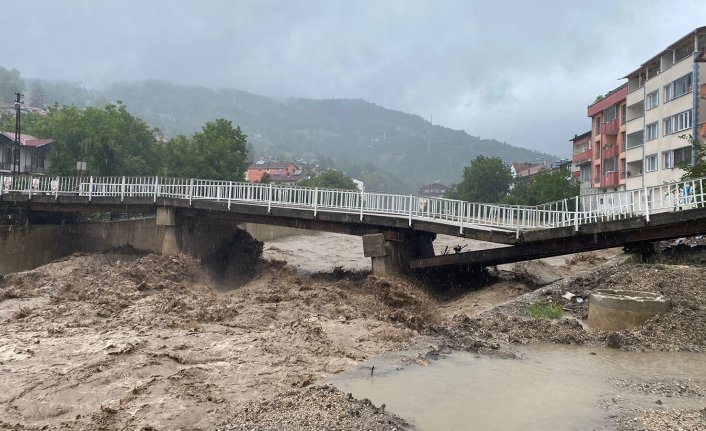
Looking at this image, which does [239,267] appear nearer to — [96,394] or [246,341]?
[246,341]

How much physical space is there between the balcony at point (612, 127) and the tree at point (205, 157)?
33.9m

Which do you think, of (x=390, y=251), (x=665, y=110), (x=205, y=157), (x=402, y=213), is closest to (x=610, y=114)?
(x=665, y=110)

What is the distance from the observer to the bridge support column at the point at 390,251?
786 inches

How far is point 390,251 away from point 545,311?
7.65m

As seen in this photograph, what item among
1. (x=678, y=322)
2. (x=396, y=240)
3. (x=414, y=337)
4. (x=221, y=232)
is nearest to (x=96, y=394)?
(x=414, y=337)

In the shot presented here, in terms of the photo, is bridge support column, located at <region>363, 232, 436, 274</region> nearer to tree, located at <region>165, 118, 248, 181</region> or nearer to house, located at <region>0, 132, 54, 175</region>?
tree, located at <region>165, 118, 248, 181</region>

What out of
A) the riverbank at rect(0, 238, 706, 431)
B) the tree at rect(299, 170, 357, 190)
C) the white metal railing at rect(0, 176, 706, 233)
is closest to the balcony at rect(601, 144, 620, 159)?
the white metal railing at rect(0, 176, 706, 233)

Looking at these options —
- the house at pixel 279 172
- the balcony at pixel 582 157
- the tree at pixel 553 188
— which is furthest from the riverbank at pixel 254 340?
the house at pixel 279 172

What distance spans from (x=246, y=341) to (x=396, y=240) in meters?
9.69

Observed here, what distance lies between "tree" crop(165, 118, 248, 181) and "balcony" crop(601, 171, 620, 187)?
110 feet

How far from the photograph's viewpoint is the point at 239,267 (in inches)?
1063

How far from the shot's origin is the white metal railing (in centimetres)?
1584

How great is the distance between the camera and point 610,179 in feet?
161

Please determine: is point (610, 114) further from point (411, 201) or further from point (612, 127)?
point (411, 201)
